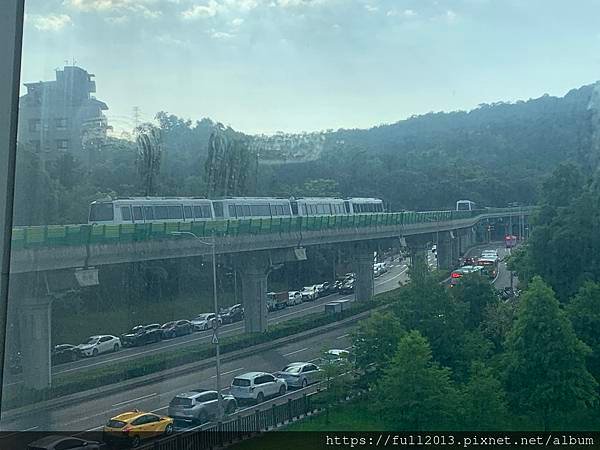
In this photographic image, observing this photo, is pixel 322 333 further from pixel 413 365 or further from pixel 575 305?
pixel 575 305

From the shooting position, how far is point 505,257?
9.97ft

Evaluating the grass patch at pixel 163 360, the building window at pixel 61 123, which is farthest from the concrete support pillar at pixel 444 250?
the building window at pixel 61 123

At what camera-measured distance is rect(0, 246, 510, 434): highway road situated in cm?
263

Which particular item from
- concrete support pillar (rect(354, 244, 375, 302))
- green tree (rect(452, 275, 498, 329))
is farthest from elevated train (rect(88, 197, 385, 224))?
green tree (rect(452, 275, 498, 329))

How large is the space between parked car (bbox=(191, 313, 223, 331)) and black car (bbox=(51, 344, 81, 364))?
0.55m

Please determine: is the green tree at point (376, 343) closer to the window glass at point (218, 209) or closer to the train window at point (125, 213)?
the window glass at point (218, 209)

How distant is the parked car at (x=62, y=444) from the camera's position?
8.43 feet

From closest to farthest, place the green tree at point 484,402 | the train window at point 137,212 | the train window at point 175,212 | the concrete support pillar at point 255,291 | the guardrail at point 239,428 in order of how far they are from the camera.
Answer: the green tree at point 484,402, the guardrail at point 239,428, the train window at point 137,212, the train window at point 175,212, the concrete support pillar at point 255,291

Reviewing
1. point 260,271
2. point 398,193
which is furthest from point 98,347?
point 398,193

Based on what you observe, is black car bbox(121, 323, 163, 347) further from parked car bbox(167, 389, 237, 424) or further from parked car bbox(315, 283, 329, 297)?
parked car bbox(315, 283, 329, 297)

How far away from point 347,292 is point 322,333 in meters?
0.25

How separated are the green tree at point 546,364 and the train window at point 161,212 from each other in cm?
168

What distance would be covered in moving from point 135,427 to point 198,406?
29 centimetres

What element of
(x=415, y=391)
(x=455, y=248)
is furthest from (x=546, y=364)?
(x=455, y=248)
